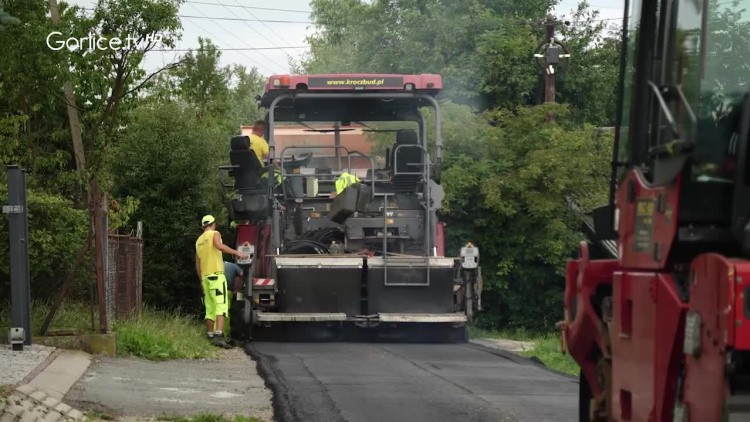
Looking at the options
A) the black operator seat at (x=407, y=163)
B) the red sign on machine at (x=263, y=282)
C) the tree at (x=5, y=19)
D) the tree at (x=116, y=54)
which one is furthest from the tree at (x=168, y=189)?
the tree at (x=5, y=19)

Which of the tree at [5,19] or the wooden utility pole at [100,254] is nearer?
the tree at [5,19]

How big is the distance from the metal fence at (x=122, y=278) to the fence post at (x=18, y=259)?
1231 mm

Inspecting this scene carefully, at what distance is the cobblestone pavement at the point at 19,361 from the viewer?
9680 millimetres

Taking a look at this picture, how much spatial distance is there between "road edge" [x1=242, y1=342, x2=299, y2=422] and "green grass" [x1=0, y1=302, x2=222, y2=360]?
62 centimetres

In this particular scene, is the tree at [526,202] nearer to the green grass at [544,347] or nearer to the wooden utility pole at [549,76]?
the green grass at [544,347]

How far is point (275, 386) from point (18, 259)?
289 centimetres

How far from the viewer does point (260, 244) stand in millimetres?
16828

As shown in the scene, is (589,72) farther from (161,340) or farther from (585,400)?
(585,400)

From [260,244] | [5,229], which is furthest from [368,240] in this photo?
[5,229]

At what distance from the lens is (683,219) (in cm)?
516

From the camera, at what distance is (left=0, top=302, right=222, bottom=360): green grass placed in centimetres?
1302

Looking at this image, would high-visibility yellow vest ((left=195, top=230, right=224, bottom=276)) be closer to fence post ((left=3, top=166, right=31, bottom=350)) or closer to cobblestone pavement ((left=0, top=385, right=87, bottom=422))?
fence post ((left=3, top=166, right=31, bottom=350))

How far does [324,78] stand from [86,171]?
339cm

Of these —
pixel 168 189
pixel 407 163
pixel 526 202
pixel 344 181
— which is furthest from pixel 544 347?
pixel 168 189
